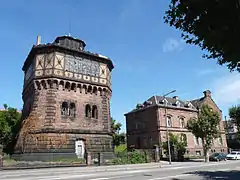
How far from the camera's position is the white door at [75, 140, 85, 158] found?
2812 centimetres

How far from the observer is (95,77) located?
31.8 metres

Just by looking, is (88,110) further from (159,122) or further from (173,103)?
(173,103)

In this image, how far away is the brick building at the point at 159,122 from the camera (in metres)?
41.8

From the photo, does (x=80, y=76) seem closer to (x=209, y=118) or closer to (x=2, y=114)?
(x=2, y=114)

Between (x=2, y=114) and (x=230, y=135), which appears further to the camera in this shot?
(x=230, y=135)

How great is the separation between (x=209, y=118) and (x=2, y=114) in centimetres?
3241

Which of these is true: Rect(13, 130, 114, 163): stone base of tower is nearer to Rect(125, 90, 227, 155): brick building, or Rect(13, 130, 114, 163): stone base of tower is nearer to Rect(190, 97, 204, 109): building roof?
Rect(125, 90, 227, 155): brick building

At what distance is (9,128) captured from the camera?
113 feet

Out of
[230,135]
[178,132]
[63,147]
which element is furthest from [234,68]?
[230,135]

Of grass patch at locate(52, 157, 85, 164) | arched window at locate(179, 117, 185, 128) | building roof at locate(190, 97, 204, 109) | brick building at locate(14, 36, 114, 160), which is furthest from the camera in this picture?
building roof at locate(190, 97, 204, 109)

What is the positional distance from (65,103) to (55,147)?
5.61 metres

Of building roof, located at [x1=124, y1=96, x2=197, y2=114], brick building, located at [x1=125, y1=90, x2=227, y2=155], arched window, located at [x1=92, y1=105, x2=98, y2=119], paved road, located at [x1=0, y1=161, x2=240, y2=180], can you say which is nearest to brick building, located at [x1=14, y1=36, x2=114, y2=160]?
arched window, located at [x1=92, y1=105, x2=98, y2=119]

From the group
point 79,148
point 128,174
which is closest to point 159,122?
point 79,148

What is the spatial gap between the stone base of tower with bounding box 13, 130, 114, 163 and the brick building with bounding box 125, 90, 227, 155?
49.0 ft
